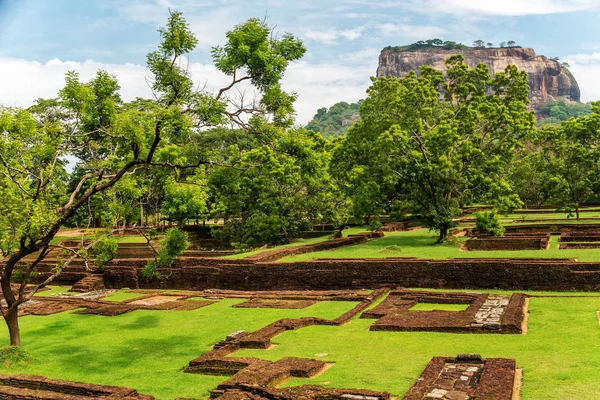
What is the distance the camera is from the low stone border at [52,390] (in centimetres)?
888

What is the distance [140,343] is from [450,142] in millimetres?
15189

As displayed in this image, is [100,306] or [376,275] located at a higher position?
[376,275]

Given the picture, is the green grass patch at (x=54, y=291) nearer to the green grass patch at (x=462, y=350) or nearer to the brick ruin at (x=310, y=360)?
the brick ruin at (x=310, y=360)

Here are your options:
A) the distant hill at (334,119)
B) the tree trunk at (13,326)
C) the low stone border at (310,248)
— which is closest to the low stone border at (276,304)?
the low stone border at (310,248)

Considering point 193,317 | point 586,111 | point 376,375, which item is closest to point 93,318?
point 193,317

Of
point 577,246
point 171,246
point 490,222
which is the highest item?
point 171,246

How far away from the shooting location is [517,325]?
1165cm

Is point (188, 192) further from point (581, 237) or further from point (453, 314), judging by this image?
point (581, 237)

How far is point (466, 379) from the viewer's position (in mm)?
8500

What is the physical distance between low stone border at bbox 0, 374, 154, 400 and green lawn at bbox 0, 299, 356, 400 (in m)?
0.63

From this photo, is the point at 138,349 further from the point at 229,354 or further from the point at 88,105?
the point at 88,105

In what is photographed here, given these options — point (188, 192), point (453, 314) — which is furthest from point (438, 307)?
point (188, 192)

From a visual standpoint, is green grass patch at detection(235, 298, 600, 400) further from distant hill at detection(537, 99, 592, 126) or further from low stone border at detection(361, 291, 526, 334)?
distant hill at detection(537, 99, 592, 126)

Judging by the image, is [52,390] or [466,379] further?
[52,390]
